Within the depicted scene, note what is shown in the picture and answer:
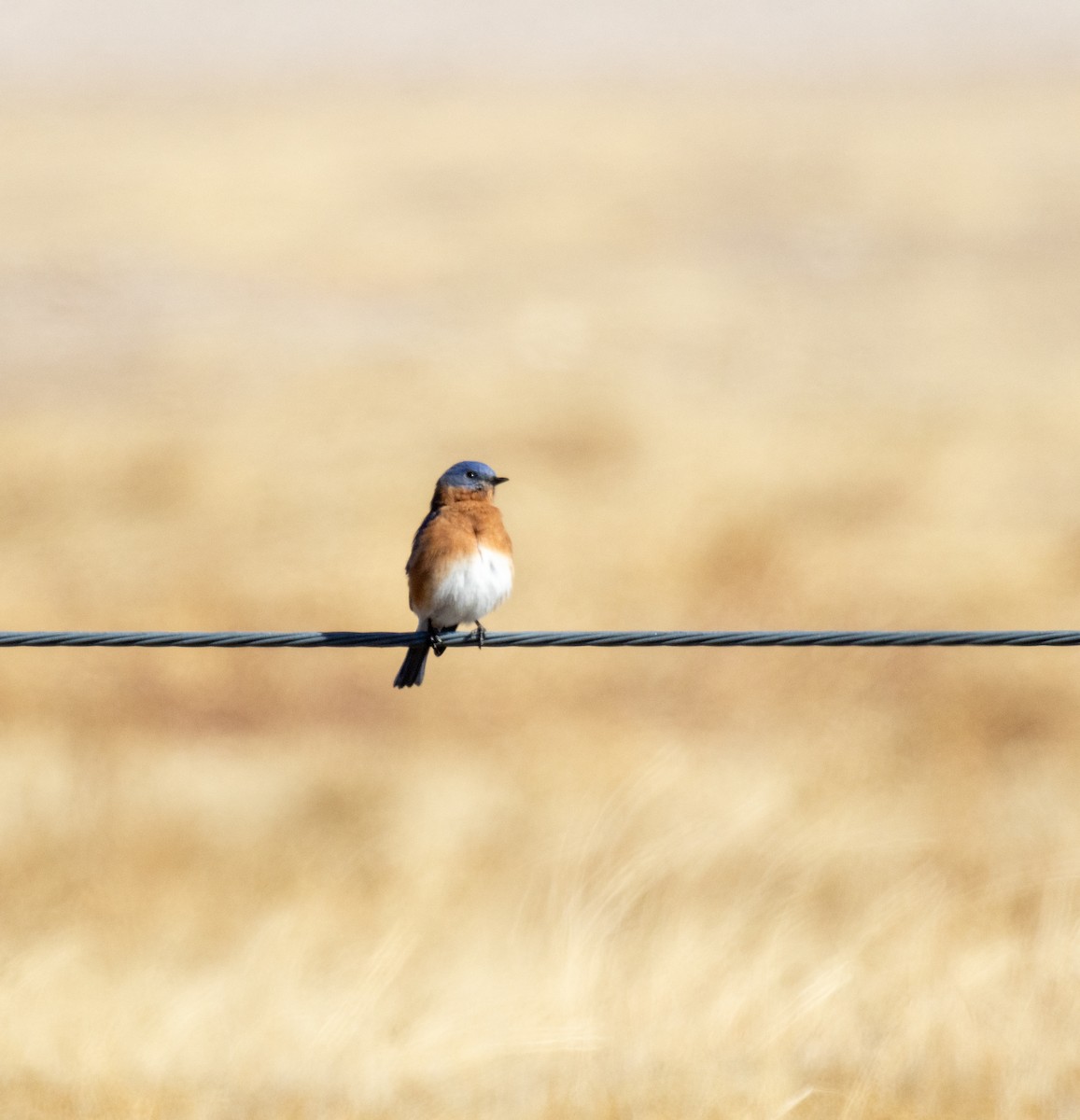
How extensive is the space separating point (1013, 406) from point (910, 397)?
1.26 metres

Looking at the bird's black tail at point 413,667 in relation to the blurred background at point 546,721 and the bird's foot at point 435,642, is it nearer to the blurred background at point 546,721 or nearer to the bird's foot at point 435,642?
the bird's foot at point 435,642

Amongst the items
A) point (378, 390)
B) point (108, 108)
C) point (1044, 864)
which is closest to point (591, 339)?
point (378, 390)

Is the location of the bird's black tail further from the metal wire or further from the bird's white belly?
the metal wire

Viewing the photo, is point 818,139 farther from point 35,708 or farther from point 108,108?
point 35,708

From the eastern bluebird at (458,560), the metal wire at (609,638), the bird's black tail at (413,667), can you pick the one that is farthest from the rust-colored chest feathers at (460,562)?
the metal wire at (609,638)

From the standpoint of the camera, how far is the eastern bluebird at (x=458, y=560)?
25.6ft

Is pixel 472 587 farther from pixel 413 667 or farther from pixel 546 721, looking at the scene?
pixel 546 721

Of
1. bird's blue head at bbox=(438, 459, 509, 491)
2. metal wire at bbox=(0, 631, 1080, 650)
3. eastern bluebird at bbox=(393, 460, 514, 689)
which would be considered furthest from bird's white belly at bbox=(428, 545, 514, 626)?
metal wire at bbox=(0, 631, 1080, 650)

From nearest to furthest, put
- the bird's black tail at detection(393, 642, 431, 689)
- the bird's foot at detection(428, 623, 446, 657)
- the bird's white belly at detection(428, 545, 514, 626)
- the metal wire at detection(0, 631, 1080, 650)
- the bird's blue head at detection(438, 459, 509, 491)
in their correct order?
the metal wire at detection(0, 631, 1080, 650) < the bird's foot at detection(428, 623, 446, 657) < the bird's black tail at detection(393, 642, 431, 689) < the bird's white belly at detection(428, 545, 514, 626) < the bird's blue head at detection(438, 459, 509, 491)

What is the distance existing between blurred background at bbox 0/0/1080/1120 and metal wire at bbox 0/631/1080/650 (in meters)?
4.03

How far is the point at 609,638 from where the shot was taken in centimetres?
537

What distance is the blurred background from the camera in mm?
9281

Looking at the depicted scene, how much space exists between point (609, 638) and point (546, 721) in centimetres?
767

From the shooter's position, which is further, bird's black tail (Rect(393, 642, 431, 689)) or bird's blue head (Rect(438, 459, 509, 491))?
bird's blue head (Rect(438, 459, 509, 491))
